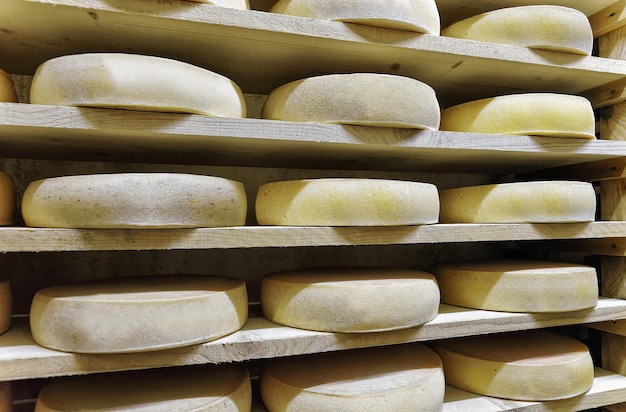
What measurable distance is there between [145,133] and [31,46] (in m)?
0.42

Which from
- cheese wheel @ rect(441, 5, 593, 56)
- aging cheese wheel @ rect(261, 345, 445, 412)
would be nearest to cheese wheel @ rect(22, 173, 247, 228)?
aging cheese wheel @ rect(261, 345, 445, 412)

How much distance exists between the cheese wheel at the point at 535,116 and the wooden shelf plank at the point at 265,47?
0.33 feet

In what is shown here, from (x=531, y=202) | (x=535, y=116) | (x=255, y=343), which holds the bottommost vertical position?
(x=255, y=343)

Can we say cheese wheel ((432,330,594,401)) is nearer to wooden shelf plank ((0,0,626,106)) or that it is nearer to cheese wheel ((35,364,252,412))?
cheese wheel ((35,364,252,412))

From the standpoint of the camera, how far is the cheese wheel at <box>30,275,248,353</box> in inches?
34.9

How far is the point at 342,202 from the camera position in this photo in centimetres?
104

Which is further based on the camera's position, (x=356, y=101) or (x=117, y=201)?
(x=356, y=101)

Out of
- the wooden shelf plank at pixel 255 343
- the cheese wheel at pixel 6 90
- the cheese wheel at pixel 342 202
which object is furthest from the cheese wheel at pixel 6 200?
the cheese wheel at pixel 342 202

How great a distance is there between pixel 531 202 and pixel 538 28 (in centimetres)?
46

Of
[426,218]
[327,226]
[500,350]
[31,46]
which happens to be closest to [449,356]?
[500,350]

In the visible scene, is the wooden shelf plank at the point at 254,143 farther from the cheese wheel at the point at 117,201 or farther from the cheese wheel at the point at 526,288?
the cheese wheel at the point at 526,288

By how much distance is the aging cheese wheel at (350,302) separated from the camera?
3.41 feet

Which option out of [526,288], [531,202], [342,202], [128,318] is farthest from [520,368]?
[128,318]

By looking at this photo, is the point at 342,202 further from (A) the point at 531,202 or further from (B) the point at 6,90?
(B) the point at 6,90
